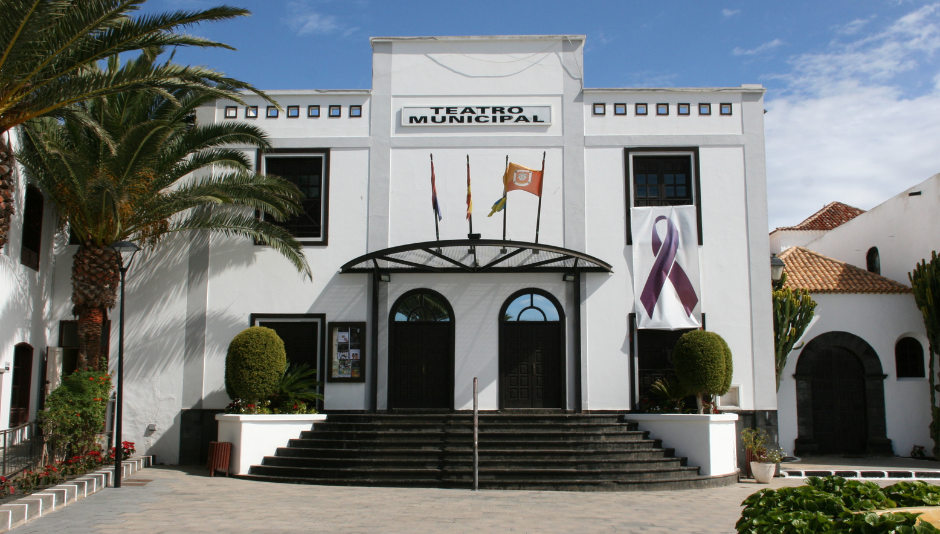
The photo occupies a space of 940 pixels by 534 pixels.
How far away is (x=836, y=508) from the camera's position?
16.3 feet

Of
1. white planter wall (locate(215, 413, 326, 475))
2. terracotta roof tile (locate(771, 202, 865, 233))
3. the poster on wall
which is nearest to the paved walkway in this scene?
white planter wall (locate(215, 413, 326, 475))

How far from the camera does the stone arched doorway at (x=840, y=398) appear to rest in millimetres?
17109

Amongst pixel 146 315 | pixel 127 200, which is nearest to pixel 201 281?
pixel 146 315

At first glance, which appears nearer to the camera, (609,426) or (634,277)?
(609,426)

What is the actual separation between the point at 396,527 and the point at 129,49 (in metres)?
7.96

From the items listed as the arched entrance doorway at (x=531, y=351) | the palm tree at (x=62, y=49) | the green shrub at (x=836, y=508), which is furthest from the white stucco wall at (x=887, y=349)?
the palm tree at (x=62, y=49)

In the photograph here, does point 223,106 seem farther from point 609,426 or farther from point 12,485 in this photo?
point 609,426

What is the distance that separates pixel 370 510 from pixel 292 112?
31.5 feet

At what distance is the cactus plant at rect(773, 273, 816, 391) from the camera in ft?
54.5

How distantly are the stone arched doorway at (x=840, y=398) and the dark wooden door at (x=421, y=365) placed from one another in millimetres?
8408

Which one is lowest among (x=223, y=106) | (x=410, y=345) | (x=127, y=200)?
(x=410, y=345)

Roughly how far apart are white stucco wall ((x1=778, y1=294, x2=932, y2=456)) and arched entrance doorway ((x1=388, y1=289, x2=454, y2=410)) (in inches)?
319

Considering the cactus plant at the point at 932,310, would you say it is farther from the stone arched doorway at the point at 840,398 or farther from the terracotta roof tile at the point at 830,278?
the stone arched doorway at the point at 840,398

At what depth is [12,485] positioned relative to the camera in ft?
34.4
